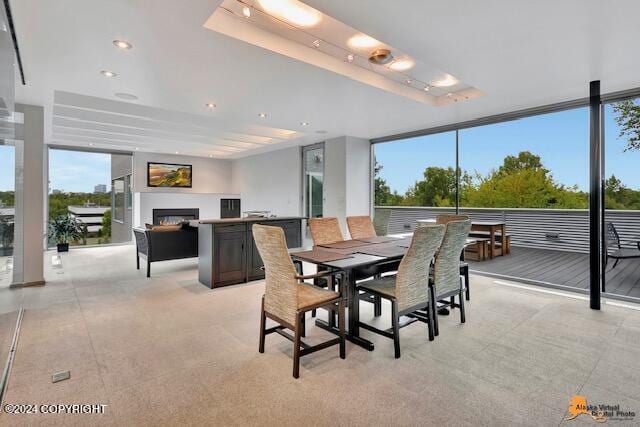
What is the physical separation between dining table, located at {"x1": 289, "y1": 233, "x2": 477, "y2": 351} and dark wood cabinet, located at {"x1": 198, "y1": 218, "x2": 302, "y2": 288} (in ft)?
5.67

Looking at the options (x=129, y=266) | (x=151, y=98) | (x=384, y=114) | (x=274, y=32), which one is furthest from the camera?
(x=129, y=266)

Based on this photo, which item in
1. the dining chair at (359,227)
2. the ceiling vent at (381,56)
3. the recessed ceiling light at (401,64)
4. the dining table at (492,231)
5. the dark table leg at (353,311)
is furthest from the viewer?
the dining table at (492,231)

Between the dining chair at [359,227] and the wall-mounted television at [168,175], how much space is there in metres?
6.75

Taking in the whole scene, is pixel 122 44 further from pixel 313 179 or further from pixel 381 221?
pixel 381 221

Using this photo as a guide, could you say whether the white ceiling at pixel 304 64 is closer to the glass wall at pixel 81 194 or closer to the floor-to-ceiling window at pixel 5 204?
the floor-to-ceiling window at pixel 5 204

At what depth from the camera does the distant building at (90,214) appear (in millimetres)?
7973

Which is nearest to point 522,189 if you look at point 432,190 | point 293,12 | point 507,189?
point 507,189

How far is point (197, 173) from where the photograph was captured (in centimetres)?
966

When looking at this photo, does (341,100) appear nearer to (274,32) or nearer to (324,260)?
(274,32)

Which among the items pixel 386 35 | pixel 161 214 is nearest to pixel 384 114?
pixel 386 35

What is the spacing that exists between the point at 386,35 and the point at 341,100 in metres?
1.68

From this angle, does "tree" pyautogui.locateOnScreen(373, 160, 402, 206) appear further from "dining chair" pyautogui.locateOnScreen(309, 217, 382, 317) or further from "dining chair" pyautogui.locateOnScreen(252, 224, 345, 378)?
"dining chair" pyautogui.locateOnScreen(252, 224, 345, 378)

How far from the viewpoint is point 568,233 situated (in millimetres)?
7082

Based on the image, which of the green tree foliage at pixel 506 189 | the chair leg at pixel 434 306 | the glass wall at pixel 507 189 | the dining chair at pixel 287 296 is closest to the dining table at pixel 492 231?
the glass wall at pixel 507 189
